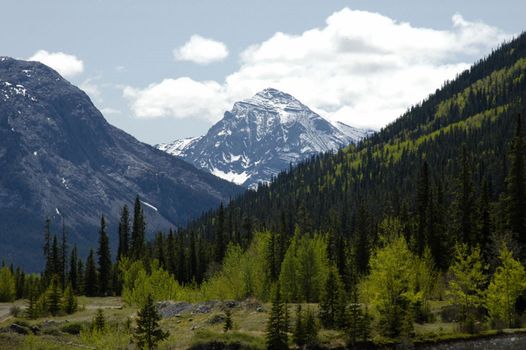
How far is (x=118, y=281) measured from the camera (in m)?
135

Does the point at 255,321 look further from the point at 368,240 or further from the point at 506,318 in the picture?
the point at 368,240

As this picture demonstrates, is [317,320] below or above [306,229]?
below

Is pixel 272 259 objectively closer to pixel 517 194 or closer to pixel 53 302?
pixel 53 302

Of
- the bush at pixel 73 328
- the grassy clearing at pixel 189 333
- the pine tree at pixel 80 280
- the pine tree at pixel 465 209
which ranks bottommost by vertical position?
the bush at pixel 73 328

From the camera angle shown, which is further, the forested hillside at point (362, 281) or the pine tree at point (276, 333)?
the forested hillside at point (362, 281)

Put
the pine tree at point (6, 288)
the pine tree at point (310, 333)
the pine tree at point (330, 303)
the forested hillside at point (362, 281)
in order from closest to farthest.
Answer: the pine tree at point (310, 333) < the forested hillside at point (362, 281) < the pine tree at point (330, 303) < the pine tree at point (6, 288)

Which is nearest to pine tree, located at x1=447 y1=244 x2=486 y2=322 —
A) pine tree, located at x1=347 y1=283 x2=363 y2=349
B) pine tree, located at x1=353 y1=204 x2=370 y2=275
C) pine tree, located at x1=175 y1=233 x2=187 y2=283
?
pine tree, located at x1=347 y1=283 x2=363 y2=349

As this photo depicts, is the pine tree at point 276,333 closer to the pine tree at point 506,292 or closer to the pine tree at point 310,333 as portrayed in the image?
the pine tree at point 310,333

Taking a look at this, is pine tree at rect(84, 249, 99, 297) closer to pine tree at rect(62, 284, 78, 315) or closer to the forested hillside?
the forested hillside

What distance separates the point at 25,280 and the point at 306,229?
8252cm

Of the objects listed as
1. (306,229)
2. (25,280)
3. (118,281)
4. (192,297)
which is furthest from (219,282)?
(306,229)

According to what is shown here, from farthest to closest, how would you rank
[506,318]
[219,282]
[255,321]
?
1. [219,282]
2. [255,321]
3. [506,318]

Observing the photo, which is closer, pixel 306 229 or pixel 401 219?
pixel 401 219

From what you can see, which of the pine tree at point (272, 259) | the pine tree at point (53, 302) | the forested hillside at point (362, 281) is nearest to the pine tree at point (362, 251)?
the forested hillside at point (362, 281)
